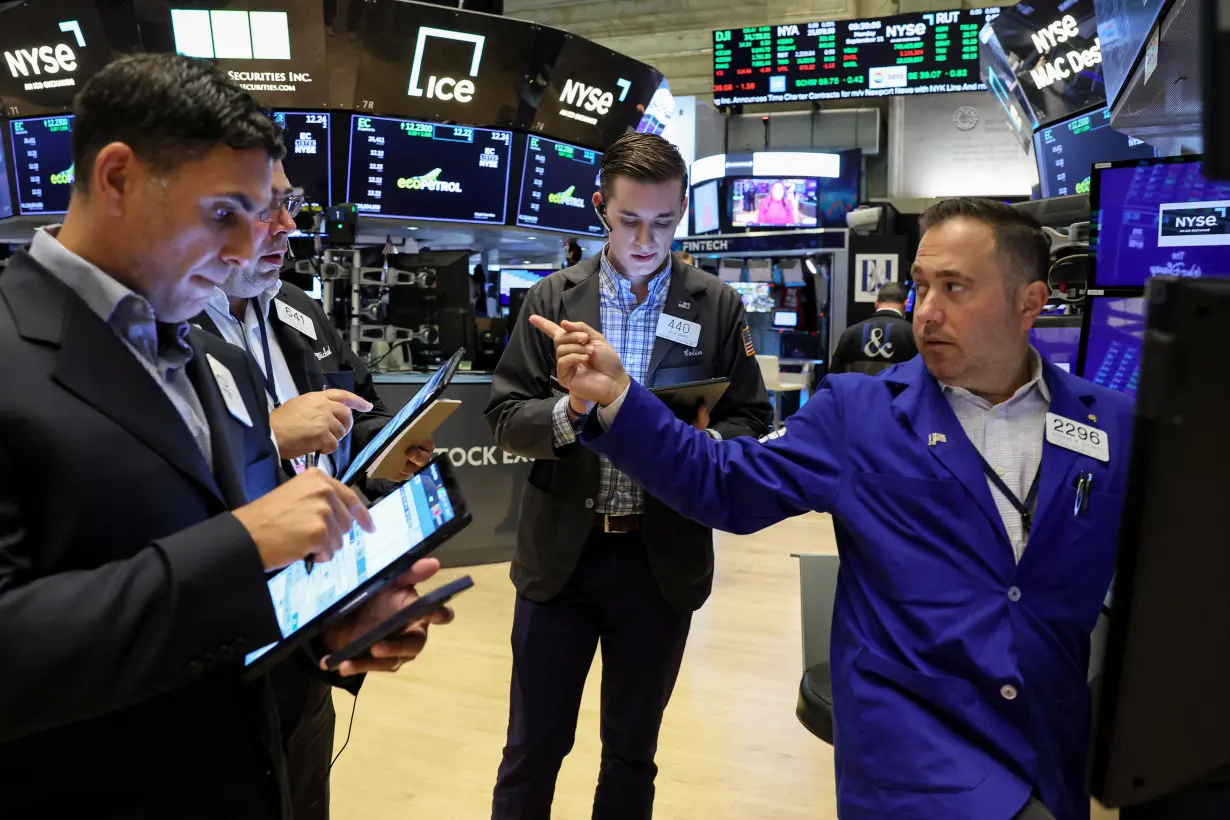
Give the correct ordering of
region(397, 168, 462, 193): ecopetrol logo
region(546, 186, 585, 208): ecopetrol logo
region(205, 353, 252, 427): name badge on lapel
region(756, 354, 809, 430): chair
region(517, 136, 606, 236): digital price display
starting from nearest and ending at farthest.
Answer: region(205, 353, 252, 427): name badge on lapel → region(397, 168, 462, 193): ecopetrol logo → region(517, 136, 606, 236): digital price display → region(546, 186, 585, 208): ecopetrol logo → region(756, 354, 809, 430): chair

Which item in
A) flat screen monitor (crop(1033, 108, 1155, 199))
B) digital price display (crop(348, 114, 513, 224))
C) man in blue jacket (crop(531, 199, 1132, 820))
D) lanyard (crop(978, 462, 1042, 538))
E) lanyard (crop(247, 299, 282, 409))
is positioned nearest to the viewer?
man in blue jacket (crop(531, 199, 1132, 820))

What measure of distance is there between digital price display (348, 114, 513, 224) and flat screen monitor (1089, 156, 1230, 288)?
18.4 ft

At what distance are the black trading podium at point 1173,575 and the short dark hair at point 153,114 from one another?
3.19 ft

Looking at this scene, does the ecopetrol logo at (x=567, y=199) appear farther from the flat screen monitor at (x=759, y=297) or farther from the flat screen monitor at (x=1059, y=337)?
the flat screen monitor at (x=1059, y=337)

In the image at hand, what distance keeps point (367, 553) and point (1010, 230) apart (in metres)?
1.36

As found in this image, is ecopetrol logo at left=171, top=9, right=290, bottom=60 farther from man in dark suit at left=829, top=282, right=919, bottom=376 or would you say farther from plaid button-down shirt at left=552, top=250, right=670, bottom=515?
plaid button-down shirt at left=552, top=250, right=670, bottom=515

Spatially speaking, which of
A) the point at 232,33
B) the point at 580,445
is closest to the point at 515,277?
the point at 232,33

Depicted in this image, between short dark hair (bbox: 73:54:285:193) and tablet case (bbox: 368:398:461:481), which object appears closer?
short dark hair (bbox: 73:54:285:193)

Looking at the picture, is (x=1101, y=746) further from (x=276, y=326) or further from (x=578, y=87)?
(x=578, y=87)

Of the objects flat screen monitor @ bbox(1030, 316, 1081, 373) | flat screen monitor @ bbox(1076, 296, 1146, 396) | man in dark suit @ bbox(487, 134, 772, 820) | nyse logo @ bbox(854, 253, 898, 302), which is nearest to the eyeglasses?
man in dark suit @ bbox(487, 134, 772, 820)

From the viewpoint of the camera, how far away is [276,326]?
219 cm

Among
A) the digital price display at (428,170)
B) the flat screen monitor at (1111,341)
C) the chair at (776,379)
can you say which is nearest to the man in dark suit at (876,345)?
the chair at (776,379)

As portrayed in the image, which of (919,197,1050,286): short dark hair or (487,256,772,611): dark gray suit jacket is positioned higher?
(919,197,1050,286): short dark hair

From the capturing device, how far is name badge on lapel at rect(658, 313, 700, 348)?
226 centimetres
